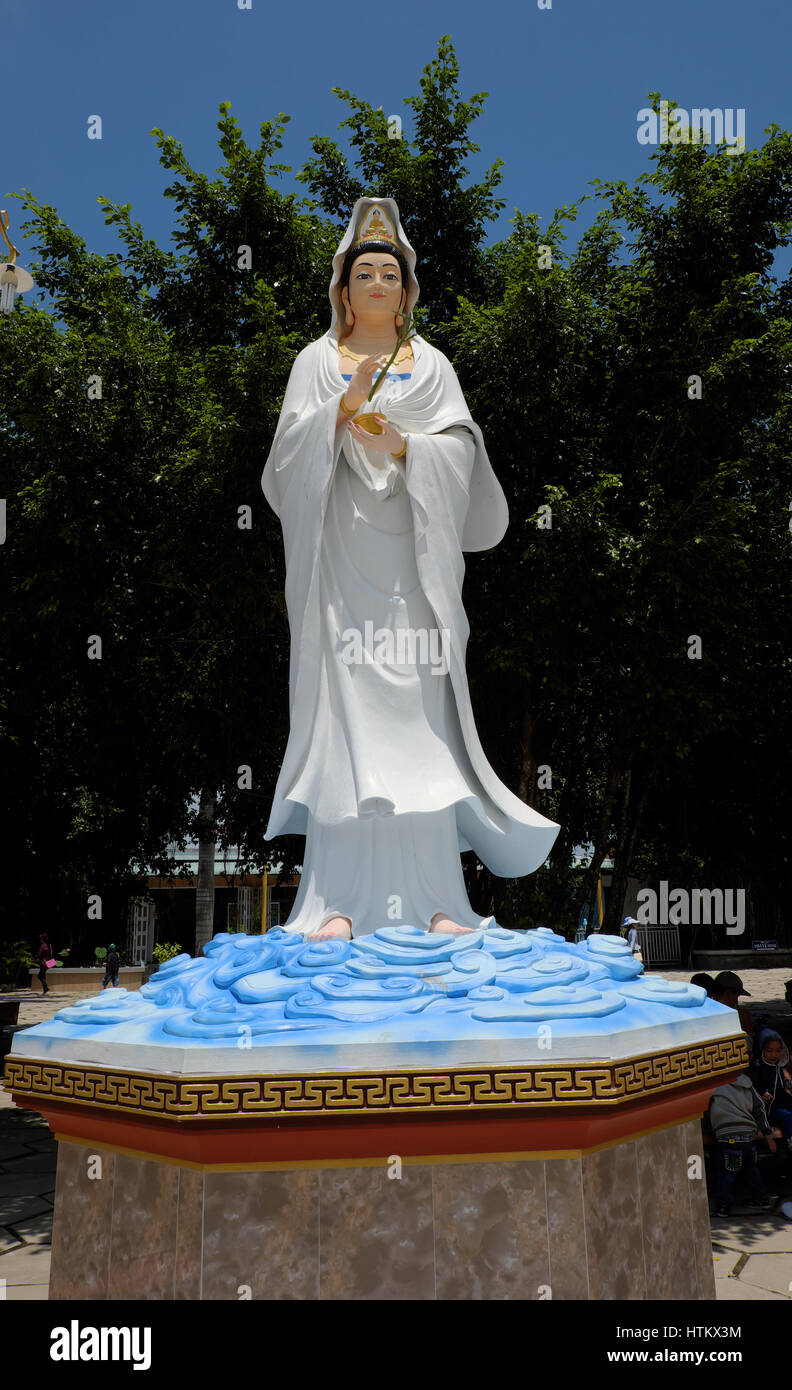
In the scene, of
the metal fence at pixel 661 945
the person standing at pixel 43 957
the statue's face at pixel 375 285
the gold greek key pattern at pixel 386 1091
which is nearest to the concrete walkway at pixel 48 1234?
the gold greek key pattern at pixel 386 1091

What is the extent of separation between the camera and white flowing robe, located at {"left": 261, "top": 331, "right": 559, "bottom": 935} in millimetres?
4457

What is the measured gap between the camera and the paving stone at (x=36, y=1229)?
264 inches

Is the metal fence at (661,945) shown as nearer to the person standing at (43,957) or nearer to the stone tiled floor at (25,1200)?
the person standing at (43,957)

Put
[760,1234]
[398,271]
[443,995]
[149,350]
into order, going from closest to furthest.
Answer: [443,995] → [398,271] → [760,1234] → [149,350]

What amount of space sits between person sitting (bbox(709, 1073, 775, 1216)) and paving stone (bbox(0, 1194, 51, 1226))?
465cm

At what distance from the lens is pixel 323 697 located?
4.78 m

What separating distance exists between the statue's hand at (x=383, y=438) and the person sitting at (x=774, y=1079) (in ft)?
17.3

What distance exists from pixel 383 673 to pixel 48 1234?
15.3 feet

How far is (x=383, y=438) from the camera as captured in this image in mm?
4812

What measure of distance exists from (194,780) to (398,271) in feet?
20.2

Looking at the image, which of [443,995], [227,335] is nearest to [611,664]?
[227,335]

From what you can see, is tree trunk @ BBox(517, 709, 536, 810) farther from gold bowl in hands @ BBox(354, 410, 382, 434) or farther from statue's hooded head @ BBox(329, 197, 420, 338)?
gold bowl in hands @ BBox(354, 410, 382, 434)

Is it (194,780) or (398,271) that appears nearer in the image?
(398,271)
